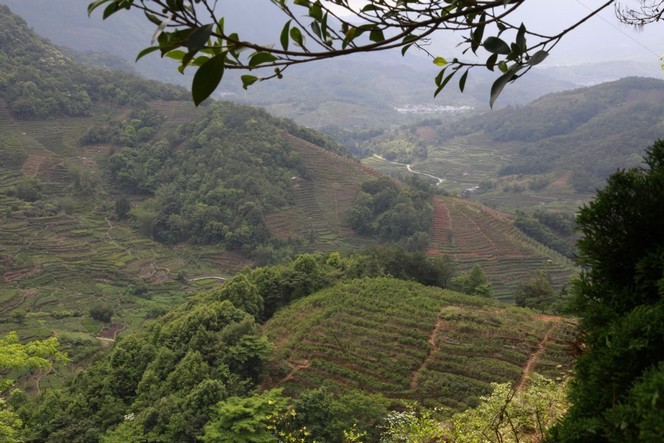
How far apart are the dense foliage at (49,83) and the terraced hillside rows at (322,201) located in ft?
56.6

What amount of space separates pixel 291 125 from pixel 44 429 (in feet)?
122

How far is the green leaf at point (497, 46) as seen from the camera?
133cm

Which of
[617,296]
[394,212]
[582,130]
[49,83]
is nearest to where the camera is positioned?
[617,296]

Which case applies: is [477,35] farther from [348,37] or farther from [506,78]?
[348,37]

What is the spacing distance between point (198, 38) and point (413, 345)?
40.3 feet

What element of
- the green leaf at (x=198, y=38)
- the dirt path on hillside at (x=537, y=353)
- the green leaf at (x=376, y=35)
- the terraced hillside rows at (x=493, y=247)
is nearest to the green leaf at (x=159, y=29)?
the green leaf at (x=198, y=38)

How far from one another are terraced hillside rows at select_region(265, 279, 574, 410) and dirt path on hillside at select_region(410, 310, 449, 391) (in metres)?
0.03

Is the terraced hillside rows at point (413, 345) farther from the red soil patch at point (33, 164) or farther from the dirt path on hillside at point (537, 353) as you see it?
the red soil patch at point (33, 164)

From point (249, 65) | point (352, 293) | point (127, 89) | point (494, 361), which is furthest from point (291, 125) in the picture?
point (249, 65)

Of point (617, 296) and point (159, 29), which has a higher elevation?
point (159, 29)

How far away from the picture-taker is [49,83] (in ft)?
135

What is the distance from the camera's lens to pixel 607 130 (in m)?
63.9

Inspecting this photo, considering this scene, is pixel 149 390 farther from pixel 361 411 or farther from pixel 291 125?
pixel 291 125

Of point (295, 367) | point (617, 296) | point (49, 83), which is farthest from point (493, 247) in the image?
point (49, 83)
